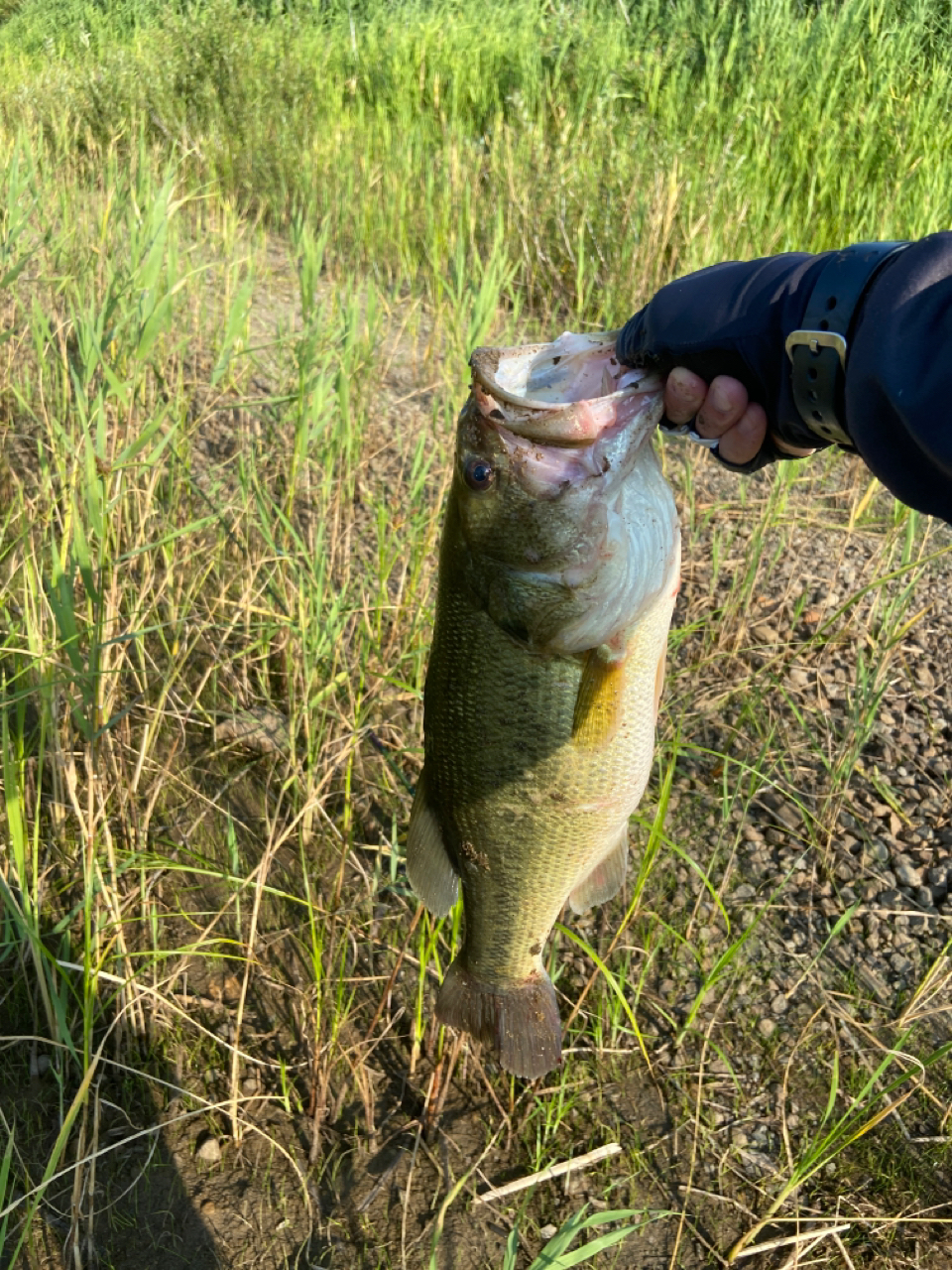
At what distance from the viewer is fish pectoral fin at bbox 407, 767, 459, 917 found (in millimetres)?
1717

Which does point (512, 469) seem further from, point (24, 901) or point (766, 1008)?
point (766, 1008)

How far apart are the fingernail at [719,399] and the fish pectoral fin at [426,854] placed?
758 millimetres

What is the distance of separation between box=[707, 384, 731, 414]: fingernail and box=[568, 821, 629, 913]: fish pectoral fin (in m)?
0.74

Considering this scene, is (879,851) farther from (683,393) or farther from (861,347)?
(861,347)

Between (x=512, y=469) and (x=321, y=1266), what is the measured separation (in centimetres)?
168

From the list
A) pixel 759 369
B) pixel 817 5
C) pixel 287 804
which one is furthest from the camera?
pixel 817 5

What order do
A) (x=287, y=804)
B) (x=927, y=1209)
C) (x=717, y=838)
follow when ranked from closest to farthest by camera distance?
(x=927, y=1209), (x=717, y=838), (x=287, y=804)

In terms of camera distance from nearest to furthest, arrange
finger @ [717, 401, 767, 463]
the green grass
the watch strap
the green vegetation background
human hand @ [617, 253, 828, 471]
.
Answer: the watch strap < human hand @ [617, 253, 828, 471] < finger @ [717, 401, 767, 463] < the green grass < the green vegetation background

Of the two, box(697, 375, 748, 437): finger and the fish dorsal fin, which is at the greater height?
box(697, 375, 748, 437): finger

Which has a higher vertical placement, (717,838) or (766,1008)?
(717,838)

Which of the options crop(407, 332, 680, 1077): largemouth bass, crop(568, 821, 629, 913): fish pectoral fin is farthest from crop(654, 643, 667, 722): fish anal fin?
crop(568, 821, 629, 913): fish pectoral fin

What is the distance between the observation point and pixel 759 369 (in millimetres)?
1527

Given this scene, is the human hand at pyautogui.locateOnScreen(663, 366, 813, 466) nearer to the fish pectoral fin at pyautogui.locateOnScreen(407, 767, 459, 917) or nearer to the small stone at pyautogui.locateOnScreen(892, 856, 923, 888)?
the fish pectoral fin at pyautogui.locateOnScreen(407, 767, 459, 917)

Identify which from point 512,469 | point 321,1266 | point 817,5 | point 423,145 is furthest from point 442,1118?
point 817,5
